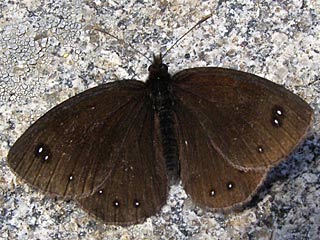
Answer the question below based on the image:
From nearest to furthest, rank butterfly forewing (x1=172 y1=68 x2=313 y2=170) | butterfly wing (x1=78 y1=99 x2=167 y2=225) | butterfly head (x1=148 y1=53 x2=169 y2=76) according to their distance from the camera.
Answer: butterfly forewing (x1=172 y1=68 x2=313 y2=170) < butterfly wing (x1=78 y1=99 x2=167 y2=225) < butterfly head (x1=148 y1=53 x2=169 y2=76)

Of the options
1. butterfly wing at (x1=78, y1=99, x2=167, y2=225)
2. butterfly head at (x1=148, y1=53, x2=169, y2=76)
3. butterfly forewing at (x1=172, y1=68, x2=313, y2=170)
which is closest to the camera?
butterfly forewing at (x1=172, y1=68, x2=313, y2=170)

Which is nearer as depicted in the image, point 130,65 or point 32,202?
point 32,202

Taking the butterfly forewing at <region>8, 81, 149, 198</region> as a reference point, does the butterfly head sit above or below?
above

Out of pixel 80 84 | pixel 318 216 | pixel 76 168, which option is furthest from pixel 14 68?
pixel 318 216

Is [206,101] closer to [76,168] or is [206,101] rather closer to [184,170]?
[184,170]

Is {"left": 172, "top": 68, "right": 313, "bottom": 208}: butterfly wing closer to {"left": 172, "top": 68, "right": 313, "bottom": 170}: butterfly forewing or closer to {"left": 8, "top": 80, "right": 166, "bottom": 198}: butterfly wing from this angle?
{"left": 172, "top": 68, "right": 313, "bottom": 170}: butterfly forewing

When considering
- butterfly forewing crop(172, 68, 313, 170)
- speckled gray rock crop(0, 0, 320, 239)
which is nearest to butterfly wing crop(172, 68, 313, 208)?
butterfly forewing crop(172, 68, 313, 170)

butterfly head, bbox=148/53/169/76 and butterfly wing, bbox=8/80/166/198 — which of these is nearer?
butterfly wing, bbox=8/80/166/198
